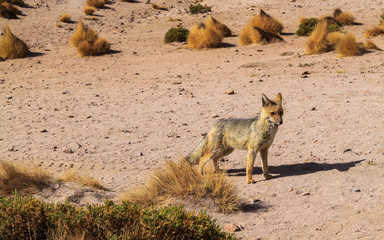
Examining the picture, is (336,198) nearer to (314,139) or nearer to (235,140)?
(235,140)

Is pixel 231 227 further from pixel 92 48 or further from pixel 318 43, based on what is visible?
pixel 92 48

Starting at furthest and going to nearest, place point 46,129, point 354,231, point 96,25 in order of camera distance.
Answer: point 96,25 < point 46,129 < point 354,231

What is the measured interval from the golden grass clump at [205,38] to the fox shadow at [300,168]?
12.2 metres

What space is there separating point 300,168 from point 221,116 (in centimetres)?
352

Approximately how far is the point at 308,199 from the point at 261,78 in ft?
27.7

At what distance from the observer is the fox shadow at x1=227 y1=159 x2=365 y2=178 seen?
7594 mm

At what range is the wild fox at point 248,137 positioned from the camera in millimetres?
7133

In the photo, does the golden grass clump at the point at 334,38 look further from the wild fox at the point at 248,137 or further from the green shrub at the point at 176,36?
the wild fox at the point at 248,137

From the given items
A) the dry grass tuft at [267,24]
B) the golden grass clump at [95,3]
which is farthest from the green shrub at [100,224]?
the golden grass clump at [95,3]

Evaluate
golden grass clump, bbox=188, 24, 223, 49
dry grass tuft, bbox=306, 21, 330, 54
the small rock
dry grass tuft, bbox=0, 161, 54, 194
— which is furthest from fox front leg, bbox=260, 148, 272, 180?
golden grass clump, bbox=188, 24, 223, 49

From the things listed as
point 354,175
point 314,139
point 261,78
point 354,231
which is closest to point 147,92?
point 261,78

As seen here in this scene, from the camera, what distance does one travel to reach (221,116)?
11094 mm

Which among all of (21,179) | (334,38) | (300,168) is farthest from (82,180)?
(334,38)

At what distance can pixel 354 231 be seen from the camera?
546cm
